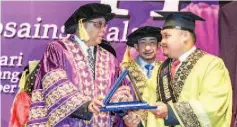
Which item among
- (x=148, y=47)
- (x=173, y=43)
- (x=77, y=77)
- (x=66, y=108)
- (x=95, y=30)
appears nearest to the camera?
(x=173, y=43)

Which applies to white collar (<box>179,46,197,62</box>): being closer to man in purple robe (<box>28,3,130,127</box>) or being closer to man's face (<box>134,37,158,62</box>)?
man in purple robe (<box>28,3,130,127</box>)

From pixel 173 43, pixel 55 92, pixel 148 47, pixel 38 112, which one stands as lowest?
pixel 38 112

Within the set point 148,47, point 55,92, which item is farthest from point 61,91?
point 148,47

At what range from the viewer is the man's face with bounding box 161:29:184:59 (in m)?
2.82

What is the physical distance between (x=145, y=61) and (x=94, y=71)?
2.85ft

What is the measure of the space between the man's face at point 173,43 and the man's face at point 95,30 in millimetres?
497

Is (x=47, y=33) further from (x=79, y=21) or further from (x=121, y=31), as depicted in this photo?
(x=79, y=21)

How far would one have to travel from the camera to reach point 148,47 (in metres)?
3.86

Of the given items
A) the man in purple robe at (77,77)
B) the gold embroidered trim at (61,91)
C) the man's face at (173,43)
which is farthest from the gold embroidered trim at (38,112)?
the man's face at (173,43)

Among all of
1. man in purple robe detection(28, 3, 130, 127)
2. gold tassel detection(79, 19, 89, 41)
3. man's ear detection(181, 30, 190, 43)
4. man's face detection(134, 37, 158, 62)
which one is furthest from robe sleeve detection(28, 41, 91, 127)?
man's face detection(134, 37, 158, 62)

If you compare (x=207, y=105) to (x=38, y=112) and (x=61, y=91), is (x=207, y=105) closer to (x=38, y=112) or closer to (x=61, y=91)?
(x=61, y=91)

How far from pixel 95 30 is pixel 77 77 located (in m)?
0.33

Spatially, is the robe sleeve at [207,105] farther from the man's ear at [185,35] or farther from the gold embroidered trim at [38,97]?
the gold embroidered trim at [38,97]

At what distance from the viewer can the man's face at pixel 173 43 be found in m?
2.82
